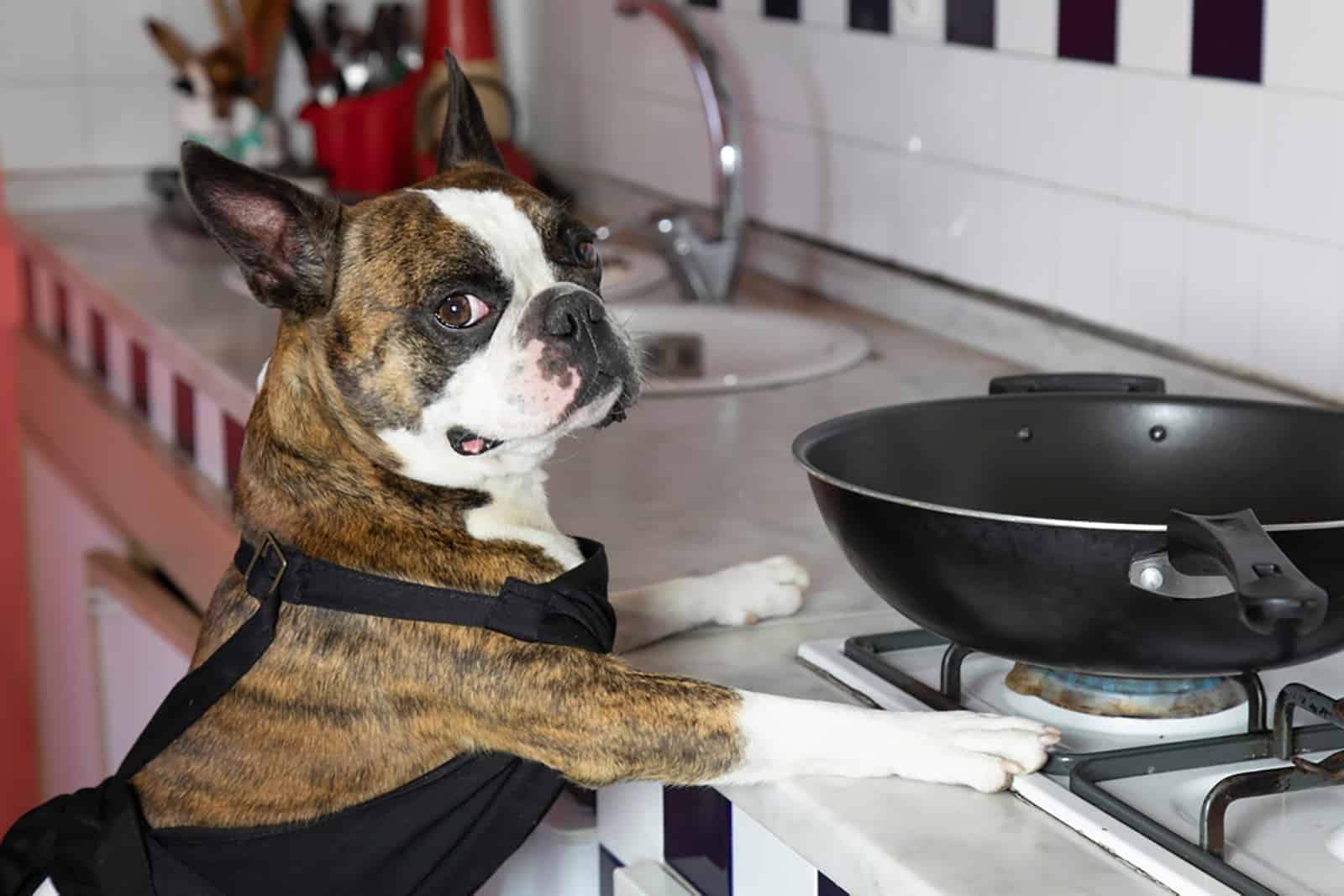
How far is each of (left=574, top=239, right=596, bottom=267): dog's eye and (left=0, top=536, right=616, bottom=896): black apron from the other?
20cm

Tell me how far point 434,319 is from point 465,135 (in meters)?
0.23

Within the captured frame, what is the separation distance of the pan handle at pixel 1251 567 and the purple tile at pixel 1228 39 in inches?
31.4

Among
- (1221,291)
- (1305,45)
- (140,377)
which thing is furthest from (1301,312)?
(140,377)

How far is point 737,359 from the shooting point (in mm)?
2131

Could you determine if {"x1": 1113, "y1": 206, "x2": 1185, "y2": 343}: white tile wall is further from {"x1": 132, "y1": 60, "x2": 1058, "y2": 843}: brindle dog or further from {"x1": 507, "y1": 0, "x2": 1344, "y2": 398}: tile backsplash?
{"x1": 132, "y1": 60, "x2": 1058, "y2": 843}: brindle dog

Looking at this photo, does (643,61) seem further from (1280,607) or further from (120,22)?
(1280,607)

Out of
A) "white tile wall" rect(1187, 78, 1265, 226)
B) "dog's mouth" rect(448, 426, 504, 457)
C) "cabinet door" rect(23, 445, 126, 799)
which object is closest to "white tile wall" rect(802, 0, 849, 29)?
"white tile wall" rect(1187, 78, 1265, 226)

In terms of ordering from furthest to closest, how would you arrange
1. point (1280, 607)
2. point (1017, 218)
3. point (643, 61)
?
point (643, 61) < point (1017, 218) < point (1280, 607)

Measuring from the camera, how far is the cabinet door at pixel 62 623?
2.48 meters

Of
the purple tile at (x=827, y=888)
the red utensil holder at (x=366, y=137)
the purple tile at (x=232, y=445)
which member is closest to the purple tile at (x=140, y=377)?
the purple tile at (x=232, y=445)

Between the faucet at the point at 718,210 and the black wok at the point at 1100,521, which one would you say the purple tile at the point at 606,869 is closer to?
the black wok at the point at 1100,521

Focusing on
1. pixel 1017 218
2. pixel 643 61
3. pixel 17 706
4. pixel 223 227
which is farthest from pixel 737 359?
pixel 17 706

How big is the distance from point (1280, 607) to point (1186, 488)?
0.39 m

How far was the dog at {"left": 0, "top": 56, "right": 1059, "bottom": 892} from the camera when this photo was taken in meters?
1.07
